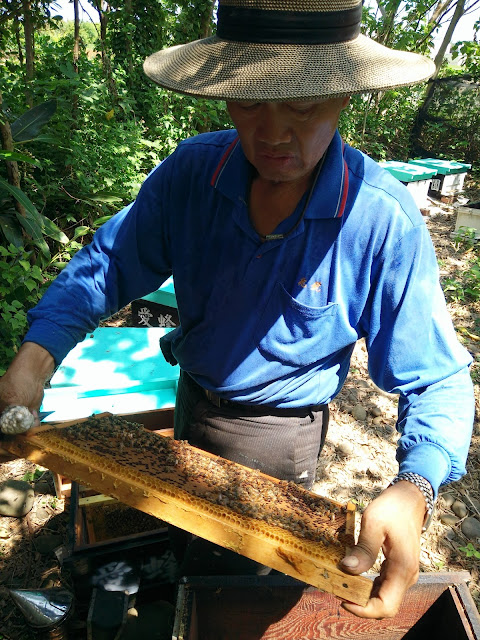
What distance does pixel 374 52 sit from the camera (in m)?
1.50

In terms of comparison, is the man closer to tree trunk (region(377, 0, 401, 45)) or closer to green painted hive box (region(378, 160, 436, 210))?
green painted hive box (region(378, 160, 436, 210))

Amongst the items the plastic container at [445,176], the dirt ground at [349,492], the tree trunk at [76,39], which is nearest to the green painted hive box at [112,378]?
the dirt ground at [349,492]

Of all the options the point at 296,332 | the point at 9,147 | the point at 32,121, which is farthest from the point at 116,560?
the point at 32,121

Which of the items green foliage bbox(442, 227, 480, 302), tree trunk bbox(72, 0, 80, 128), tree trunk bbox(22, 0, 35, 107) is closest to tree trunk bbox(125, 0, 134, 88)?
tree trunk bbox(72, 0, 80, 128)

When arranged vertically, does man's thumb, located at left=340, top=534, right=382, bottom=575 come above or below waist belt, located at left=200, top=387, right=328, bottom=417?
above

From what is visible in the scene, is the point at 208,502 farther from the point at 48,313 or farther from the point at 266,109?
the point at 266,109

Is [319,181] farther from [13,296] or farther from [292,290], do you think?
[13,296]

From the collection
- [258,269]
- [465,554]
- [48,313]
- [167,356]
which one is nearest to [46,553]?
[167,356]

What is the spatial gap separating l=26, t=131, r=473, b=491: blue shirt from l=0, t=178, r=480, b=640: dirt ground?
1.85 meters

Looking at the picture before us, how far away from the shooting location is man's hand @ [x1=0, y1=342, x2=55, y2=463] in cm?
173

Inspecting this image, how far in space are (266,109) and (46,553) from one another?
9.71 ft

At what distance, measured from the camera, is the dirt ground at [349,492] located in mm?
2984

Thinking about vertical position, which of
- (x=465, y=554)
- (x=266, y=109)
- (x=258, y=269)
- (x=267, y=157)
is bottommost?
(x=465, y=554)

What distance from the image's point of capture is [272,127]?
146cm
